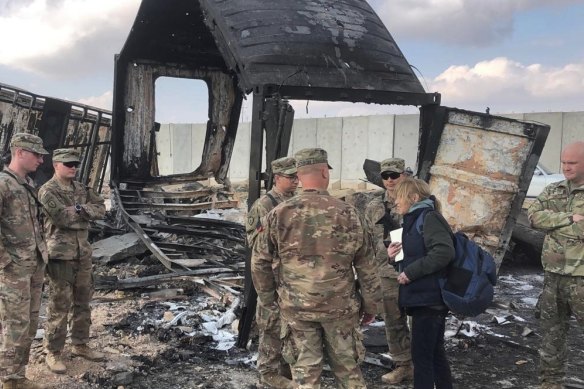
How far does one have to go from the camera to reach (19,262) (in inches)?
152

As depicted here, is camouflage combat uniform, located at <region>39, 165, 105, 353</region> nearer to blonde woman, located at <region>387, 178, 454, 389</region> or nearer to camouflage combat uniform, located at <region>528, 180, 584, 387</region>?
blonde woman, located at <region>387, 178, 454, 389</region>

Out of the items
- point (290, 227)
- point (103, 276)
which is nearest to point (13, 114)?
point (103, 276)

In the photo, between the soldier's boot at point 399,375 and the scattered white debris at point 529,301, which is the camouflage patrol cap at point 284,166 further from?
the scattered white debris at point 529,301

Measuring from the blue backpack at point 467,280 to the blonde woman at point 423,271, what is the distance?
0.06 metres

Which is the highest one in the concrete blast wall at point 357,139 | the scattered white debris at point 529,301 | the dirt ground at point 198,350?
the concrete blast wall at point 357,139

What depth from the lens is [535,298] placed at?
687 cm

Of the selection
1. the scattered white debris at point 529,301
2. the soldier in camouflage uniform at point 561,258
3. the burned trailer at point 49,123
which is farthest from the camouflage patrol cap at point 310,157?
the burned trailer at point 49,123

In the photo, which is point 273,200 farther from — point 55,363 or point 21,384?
point 21,384

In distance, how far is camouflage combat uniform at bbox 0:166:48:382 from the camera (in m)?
3.82

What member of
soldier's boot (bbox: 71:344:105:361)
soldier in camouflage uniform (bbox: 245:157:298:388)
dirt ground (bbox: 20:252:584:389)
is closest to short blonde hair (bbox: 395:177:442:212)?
soldier in camouflage uniform (bbox: 245:157:298:388)

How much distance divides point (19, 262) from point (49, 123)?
5.48m

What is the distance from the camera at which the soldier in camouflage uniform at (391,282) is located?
4266 millimetres

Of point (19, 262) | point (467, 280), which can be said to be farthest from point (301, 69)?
point (19, 262)

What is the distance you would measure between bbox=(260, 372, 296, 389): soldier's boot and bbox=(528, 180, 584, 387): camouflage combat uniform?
6.43 ft
